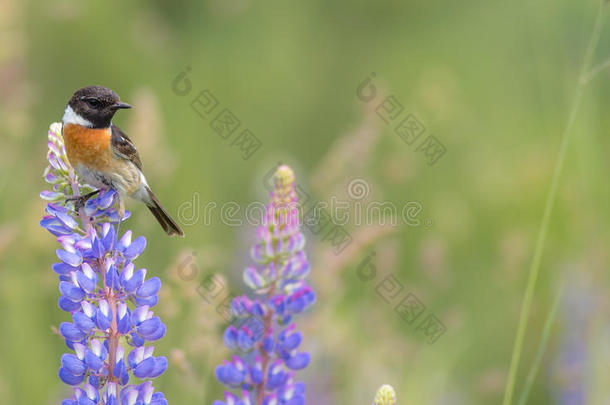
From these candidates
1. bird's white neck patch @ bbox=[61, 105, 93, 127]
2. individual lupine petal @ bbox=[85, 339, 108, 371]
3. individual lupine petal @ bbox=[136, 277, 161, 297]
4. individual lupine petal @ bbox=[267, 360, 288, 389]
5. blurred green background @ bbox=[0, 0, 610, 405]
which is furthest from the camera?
blurred green background @ bbox=[0, 0, 610, 405]

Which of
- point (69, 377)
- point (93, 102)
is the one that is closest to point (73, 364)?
point (69, 377)

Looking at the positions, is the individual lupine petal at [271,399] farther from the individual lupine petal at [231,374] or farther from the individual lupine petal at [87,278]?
the individual lupine petal at [87,278]

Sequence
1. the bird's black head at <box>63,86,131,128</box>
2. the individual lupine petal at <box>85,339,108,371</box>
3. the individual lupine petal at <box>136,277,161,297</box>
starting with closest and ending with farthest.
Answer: the individual lupine petal at <box>85,339,108,371</box> → the individual lupine petal at <box>136,277,161,297</box> → the bird's black head at <box>63,86,131,128</box>

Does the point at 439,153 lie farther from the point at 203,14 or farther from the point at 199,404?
the point at 199,404

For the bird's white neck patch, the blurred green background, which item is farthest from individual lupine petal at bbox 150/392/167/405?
the bird's white neck patch

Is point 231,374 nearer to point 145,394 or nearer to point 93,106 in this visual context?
point 145,394

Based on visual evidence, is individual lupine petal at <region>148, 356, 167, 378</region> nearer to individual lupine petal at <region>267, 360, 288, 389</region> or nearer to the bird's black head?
individual lupine petal at <region>267, 360, 288, 389</region>

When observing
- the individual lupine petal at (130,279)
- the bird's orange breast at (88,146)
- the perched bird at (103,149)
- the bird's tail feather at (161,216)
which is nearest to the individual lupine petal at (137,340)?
the individual lupine petal at (130,279)
